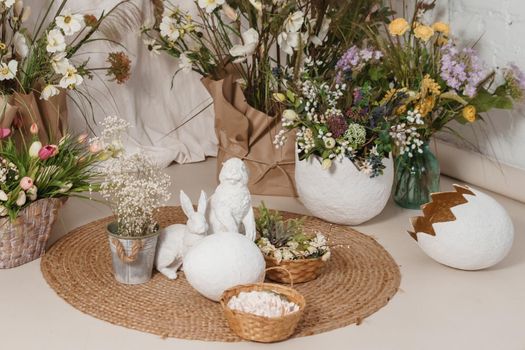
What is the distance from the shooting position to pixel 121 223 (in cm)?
153

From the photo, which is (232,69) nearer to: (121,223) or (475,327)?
(121,223)

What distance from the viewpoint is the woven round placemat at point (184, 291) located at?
139 cm

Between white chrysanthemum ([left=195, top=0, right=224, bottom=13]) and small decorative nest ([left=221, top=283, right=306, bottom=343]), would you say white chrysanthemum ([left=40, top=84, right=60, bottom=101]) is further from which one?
small decorative nest ([left=221, top=283, right=306, bottom=343])

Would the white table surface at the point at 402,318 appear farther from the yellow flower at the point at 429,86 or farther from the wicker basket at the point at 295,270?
the yellow flower at the point at 429,86

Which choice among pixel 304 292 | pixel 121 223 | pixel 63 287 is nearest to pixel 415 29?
pixel 304 292

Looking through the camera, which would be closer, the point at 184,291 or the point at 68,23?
the point at 184,291

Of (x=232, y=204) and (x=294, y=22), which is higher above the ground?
(x=294, y=22)

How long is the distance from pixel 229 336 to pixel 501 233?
0.58 metres

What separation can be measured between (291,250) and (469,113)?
0.56m

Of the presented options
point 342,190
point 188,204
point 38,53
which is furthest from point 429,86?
point 38,53

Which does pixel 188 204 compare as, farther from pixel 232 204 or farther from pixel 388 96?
pixel 388 96

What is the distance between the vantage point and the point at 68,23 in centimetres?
180

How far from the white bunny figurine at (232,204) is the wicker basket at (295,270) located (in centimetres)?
7

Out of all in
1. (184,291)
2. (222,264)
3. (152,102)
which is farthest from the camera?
(152,102)
